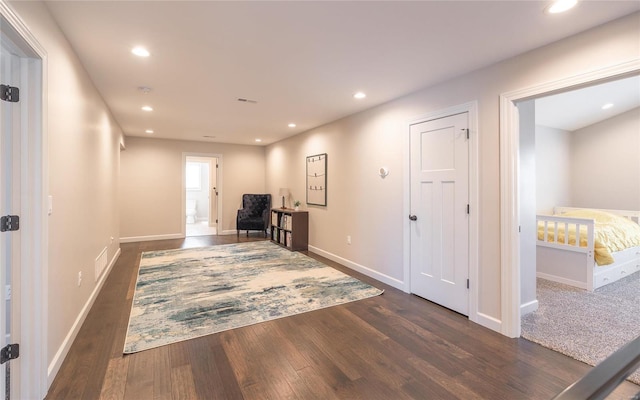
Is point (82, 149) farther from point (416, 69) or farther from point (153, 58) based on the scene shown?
point (416, 69)

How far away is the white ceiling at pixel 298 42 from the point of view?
6.19ft

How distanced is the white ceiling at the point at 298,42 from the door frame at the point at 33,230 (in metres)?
0.56

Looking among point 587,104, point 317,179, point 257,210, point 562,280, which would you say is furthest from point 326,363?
point 587,104

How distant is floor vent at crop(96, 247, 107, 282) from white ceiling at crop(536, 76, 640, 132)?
6.12 metres

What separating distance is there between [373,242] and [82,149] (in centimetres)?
334

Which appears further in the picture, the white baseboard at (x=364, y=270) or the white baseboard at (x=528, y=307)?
the white baseboard at (x=364, y=270)

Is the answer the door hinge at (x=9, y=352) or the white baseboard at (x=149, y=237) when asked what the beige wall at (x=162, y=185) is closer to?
the white baseboard at (x=149, y=237)

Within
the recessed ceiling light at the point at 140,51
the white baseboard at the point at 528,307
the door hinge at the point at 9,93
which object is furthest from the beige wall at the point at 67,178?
the white baseboard at the point at 528,307

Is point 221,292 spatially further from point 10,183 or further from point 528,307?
point 528,307

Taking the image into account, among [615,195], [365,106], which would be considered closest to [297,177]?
[365,106]

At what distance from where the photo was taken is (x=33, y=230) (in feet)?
5.55

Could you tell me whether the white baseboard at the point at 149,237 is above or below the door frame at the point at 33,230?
below

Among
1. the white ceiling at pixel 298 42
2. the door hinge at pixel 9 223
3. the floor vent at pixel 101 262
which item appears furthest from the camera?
the floor vent at pixel 101 262

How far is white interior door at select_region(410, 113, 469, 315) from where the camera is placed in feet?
9.58
